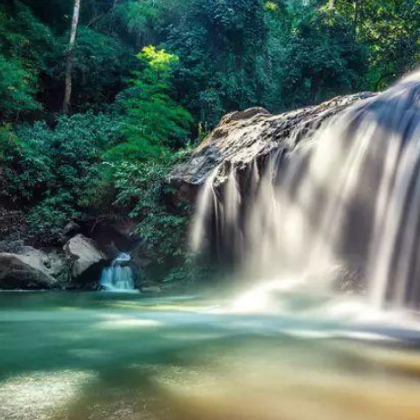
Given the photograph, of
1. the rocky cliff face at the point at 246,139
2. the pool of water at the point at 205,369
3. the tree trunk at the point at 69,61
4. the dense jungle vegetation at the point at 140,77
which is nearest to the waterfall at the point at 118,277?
the dense jungle vegetation at the point at 140,77

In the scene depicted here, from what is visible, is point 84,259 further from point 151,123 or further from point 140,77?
point 140,77

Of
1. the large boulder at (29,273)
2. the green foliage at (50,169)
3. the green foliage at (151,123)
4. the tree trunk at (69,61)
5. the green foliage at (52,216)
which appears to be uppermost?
the tree trunk at (69,61)

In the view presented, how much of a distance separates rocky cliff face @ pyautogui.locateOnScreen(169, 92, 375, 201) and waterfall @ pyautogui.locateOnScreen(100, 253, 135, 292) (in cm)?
225

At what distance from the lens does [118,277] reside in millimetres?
11805

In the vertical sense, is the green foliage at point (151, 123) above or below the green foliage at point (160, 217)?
above

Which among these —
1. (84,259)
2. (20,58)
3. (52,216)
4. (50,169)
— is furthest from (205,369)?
(20,58)

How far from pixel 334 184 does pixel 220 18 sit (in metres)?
13.1

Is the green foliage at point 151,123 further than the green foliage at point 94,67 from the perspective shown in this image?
No

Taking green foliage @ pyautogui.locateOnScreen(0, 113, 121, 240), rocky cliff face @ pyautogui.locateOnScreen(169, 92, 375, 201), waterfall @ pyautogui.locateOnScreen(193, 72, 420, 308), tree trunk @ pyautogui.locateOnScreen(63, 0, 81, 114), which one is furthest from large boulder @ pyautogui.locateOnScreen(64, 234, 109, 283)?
tree trunk @ pyautogui.locateOnScreen(63, 0, 81, 114)

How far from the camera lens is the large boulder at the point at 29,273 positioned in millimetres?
10695

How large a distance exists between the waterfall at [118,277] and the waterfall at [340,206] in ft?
8.00

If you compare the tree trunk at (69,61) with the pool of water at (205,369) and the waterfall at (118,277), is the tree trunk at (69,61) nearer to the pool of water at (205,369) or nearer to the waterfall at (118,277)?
the waterfall at (118,277)

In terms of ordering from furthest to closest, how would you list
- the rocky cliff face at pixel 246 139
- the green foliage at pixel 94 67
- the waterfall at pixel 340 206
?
the green foliage at pixel 94 67 < the rocky cliff face at pixel 246 139 < the waterfall at pixel 340 206

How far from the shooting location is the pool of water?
2.58 meters
